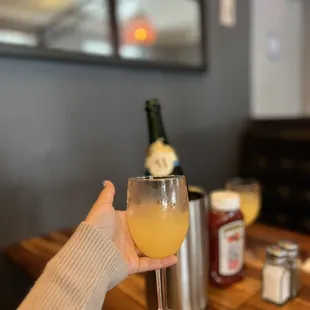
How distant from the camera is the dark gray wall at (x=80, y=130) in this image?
1.15m

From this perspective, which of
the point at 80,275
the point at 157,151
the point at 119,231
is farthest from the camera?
the point at 157,151

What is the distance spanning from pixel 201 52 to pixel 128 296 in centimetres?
114

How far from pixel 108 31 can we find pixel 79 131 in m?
0.35

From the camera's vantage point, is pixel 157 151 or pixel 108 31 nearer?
pixel 157 151

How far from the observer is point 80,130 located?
4.21 ft

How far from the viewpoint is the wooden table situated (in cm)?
73

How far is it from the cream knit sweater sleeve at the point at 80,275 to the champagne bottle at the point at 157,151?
0.34 m

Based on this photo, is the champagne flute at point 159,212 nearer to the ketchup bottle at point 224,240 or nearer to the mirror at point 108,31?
the ketchup bottle at point 224,240

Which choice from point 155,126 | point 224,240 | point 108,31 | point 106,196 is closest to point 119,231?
point 106,196

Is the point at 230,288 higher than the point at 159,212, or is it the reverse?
the point at 159,212

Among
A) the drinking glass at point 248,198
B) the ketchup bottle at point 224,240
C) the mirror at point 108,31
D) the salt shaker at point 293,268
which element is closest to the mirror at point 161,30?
the mirror at point 108,31

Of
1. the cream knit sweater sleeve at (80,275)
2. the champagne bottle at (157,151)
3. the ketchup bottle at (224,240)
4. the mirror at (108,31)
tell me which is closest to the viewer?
the cream knit sweater sleeve at (80,275)

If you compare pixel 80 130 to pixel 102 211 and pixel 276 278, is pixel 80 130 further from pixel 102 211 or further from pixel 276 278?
pixel 276 278

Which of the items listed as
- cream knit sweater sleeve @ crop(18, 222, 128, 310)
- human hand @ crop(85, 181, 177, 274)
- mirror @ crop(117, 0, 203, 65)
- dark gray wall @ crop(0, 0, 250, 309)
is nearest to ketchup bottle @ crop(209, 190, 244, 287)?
human hand @ crop(85, 181, 177, 274)
